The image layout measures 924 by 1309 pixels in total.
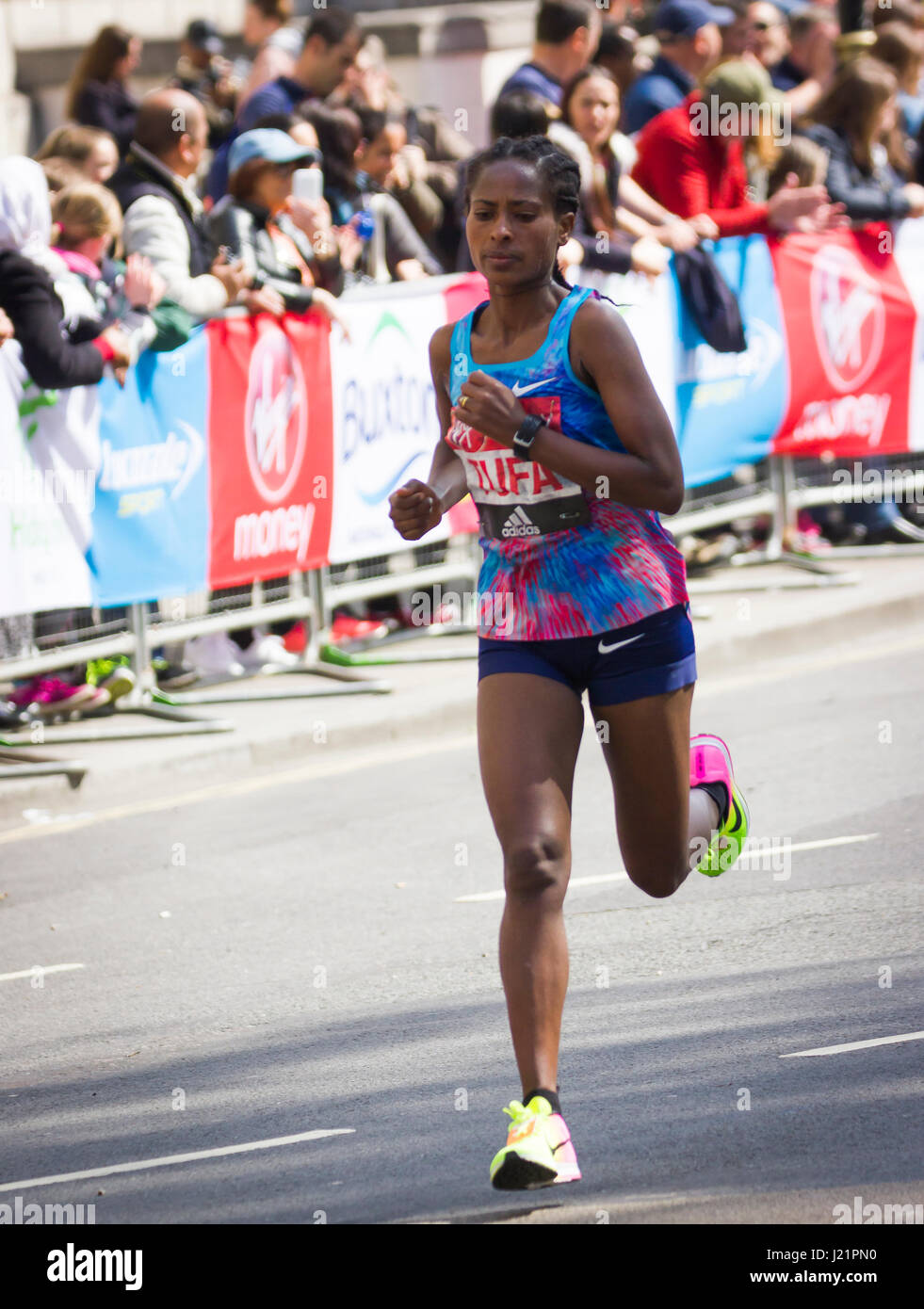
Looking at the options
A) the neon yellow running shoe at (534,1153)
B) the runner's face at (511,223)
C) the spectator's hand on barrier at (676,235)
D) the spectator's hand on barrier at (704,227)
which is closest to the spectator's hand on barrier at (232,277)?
the spectator's hand on barrier at (676,235)

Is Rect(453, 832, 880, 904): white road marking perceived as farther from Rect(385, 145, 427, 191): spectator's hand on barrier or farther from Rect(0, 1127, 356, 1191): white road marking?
Rect(385, 145, 427, 191): spectator's hand on barrier

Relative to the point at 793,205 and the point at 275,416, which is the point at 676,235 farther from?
the point at 275,416

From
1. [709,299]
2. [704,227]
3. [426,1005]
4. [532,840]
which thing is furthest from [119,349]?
[532,840]

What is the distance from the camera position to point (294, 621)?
37.0 feet

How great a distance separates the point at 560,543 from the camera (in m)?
4.85

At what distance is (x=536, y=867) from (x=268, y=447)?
228 inches

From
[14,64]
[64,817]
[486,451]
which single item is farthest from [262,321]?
[14,64]

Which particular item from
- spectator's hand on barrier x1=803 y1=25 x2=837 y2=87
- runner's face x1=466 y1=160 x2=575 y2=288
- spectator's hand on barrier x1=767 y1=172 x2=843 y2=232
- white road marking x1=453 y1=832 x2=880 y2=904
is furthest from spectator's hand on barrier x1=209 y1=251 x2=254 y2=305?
spectator's hand on barrier x1=803 y1=25 x2=837 y2=87

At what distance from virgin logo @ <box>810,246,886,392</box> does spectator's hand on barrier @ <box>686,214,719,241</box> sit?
2.89 ft

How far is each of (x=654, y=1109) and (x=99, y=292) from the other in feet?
18.4

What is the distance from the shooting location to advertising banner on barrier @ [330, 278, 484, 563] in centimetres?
1055

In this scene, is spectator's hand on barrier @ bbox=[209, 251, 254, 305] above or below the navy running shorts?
above

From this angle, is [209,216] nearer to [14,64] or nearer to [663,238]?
[663,238]

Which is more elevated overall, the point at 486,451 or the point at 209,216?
the point at 209,216
